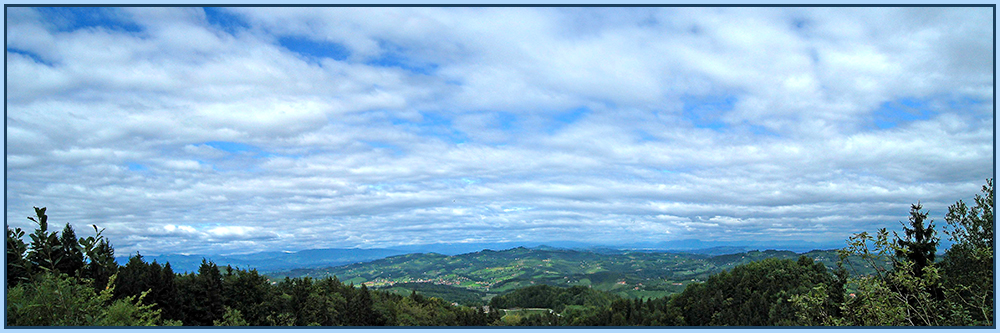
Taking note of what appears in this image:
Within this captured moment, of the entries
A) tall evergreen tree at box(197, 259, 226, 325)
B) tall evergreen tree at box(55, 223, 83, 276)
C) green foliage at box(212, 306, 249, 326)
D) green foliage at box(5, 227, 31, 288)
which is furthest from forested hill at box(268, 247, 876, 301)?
green foliage at box(5, 227, 31, 288)

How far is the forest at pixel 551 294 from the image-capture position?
5048 millimetres

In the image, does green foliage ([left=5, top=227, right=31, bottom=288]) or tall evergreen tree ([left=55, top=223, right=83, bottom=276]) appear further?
tall evergreen tree ([left=55, top=223, right=83, bottom=276])

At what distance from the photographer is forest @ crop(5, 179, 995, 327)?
5048 mm

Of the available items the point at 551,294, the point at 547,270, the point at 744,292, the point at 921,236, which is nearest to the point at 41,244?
the point at 921,236

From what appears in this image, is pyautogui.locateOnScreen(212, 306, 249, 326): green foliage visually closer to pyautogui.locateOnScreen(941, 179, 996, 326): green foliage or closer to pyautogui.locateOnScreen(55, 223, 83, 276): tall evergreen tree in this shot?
pyautogui.locateOnScreen(55, 223, 83, 276): tall evergreen tree

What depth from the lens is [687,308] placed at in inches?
558

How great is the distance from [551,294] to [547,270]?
74.8 inches

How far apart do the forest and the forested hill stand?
44cm

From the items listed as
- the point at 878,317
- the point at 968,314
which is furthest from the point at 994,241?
the point at 878,317

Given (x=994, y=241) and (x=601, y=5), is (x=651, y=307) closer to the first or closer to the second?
(x=994, y=241)

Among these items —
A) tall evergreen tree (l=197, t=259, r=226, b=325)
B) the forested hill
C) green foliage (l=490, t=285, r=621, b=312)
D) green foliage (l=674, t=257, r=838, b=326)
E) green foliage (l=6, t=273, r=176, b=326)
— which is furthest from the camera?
green foliage (l=490, t=285, r=621, b=312)

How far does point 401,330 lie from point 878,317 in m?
4.98

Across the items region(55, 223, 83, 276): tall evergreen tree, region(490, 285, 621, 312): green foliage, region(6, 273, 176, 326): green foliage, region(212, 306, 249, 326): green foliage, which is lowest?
region(490, 285, 621, 312): green foliage

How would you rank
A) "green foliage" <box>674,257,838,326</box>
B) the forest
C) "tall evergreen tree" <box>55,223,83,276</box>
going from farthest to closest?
"green foliage" <box>674,257,838,326</box>
"tall evergreen tree" <box>55,223,83,276</box>
the forest
